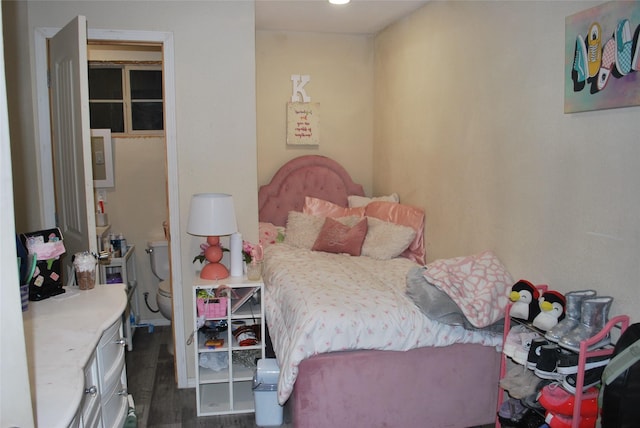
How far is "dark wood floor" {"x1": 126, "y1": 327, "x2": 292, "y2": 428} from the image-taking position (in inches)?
111

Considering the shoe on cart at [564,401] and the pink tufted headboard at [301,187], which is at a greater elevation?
the pink tufted headboard at [301,187]

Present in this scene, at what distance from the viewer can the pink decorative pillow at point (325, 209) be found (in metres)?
4.24

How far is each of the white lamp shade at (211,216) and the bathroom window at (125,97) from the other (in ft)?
5.22

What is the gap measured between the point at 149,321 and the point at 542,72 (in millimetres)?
3590

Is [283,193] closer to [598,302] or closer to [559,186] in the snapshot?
[559,186]

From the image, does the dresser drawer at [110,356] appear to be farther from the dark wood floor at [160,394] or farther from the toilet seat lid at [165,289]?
the toilet seat lid at [165,289]

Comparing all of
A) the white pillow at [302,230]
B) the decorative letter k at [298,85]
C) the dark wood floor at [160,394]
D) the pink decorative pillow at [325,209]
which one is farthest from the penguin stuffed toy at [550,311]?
the decorative letter k at [298,85]

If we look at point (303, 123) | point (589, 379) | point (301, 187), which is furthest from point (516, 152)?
point (303, 123)

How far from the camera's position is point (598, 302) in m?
1.95

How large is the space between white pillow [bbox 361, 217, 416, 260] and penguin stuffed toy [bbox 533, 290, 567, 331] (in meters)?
1.47

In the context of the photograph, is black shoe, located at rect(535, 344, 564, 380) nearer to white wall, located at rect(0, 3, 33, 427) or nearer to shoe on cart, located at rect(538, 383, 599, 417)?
shoe on cart, located at rect(538, 383, 599, 417)

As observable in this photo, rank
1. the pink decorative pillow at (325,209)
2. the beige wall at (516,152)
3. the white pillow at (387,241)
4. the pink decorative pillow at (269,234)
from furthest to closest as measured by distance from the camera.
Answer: the pink decorative pillow at (325,209) → the pink decorative pillow at (269,234) → the white pillow at (387,241) → the beige wall at (516,152)

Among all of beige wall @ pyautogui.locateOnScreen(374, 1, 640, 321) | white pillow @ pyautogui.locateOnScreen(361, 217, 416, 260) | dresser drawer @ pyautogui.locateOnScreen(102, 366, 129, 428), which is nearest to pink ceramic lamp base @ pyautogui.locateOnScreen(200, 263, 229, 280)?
→ dresser drawer @ pyautogui.locateOnScreen(102, 366, 129, 428)

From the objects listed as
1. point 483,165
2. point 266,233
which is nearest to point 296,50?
point 266,233
